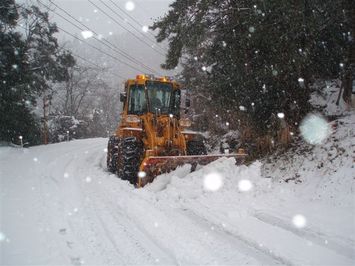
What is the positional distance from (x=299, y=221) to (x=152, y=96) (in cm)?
589

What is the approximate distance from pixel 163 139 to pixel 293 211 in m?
3.92

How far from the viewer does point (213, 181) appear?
27.4ft

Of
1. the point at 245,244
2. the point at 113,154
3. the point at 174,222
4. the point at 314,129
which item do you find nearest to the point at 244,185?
the point at 174,222

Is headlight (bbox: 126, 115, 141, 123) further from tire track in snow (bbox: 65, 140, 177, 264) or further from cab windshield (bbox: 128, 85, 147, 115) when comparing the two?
tire track in snow (bbox: 65, 140, 177, 264)

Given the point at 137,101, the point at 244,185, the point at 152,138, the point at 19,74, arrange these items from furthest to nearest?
the point at 19,74 → the point at 137,101 → the point at 152,138 → the point at 244,185

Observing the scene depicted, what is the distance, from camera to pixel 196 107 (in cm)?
1916

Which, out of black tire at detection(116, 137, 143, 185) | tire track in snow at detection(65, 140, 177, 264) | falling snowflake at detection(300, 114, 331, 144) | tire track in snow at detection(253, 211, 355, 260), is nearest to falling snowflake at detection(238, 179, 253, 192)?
tire track in snow at detection(253, 211, 355, 260)

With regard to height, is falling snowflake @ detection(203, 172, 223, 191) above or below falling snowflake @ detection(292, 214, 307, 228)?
above

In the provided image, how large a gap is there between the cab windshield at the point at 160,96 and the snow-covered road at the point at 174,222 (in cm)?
238

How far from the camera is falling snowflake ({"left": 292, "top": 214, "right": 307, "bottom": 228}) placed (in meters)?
6.25

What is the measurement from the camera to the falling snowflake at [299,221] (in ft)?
20.5

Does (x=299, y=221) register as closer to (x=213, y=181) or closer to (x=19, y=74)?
(x=213, y=181)

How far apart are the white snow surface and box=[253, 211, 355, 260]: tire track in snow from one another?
0.5 inches

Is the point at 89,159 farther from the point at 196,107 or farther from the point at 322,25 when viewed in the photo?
the point at 322,25
